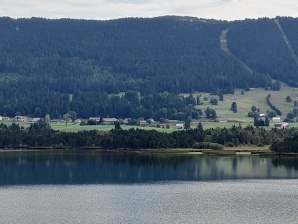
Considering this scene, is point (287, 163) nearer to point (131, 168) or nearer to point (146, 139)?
point (131, 168)

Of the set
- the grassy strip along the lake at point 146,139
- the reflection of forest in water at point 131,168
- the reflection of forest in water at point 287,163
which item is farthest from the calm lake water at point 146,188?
the grassy strip along the lake at point 146,139

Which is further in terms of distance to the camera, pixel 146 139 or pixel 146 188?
pixel 146 139

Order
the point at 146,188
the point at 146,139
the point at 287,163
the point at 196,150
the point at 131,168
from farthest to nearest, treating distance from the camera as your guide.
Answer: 1. the point at 146,139
2. the point at 196,150
3. the point at 287,163
4. the point at 131,168
5. the point at 146,188

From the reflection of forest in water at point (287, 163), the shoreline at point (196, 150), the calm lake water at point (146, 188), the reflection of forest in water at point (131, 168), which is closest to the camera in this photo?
the calm lake water at point (146, 188)

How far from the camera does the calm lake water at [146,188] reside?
73.7m

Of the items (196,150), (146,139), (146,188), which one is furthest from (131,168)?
(146,139)

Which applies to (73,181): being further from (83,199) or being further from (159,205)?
(159,205)

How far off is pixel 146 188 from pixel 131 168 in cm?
2361

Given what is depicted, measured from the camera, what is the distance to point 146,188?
9431 cm

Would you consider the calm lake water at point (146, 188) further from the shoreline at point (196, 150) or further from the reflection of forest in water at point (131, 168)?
the shoreline at point (196, 150)

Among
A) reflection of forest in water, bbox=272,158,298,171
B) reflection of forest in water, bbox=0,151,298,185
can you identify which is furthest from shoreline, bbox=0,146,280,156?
reflection of forest in water, bbox=272,158,298,171

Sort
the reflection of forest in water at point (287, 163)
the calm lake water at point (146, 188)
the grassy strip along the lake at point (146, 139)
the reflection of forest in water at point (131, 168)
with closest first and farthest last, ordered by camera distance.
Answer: the calm lake water at point (146, 188) → the reflection of forest in water at point (131, 168) → the reflection of forest in water at point (287, 163) → the grassy strip along the lake at point (146, 139)

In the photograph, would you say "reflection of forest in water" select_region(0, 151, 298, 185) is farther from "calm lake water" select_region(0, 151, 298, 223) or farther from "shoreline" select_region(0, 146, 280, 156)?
"shoreline" select_region(0, 146, 280, 156)

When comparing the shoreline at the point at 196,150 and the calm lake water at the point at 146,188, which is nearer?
the calm lake water at the point at 146,188
